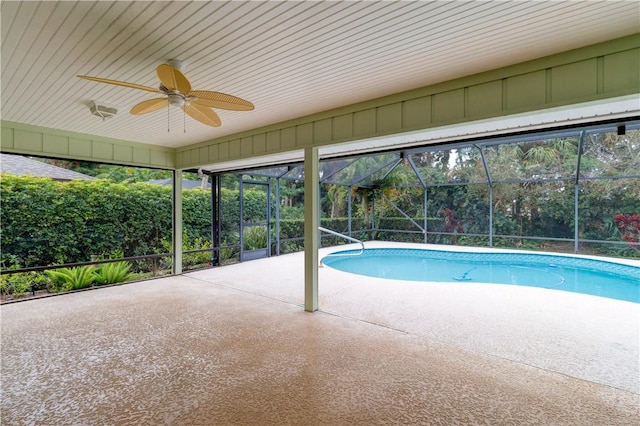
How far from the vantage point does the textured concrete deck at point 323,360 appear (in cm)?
227

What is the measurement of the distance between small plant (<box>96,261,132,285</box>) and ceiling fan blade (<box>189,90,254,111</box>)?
16.8 feet

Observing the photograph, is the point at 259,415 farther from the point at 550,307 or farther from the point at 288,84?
the point at 550,307

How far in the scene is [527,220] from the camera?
10.5 m

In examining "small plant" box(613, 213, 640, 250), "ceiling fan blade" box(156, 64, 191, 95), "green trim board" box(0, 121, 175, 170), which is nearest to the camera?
"ceiling fan blade" box(156, 64, 191, 95)

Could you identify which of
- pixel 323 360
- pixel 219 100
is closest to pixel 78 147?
pixel 219 100

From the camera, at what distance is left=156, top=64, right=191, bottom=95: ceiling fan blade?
2256mm

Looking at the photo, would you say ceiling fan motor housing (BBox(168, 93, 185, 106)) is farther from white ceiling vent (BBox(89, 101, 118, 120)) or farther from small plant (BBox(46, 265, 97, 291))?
small plant (BBox(46, 265, 97, 291))

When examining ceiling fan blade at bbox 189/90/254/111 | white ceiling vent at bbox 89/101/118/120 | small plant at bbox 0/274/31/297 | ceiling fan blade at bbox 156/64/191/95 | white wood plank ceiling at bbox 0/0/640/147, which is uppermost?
white wood plank ceiling at bbox 0/0/640/147

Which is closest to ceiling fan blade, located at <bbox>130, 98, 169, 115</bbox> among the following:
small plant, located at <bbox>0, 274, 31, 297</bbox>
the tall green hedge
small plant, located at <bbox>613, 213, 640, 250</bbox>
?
the tall green hedge

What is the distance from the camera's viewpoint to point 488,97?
300 centimetres

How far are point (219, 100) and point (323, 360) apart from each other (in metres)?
2.66

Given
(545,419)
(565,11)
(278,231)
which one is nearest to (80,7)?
(565,11)

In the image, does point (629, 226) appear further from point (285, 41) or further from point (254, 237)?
point (285, 41)

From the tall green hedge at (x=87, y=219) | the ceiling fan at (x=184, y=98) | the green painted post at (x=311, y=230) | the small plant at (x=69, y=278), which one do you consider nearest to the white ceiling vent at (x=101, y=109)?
the ceiling fan at (x=184, y=98)
